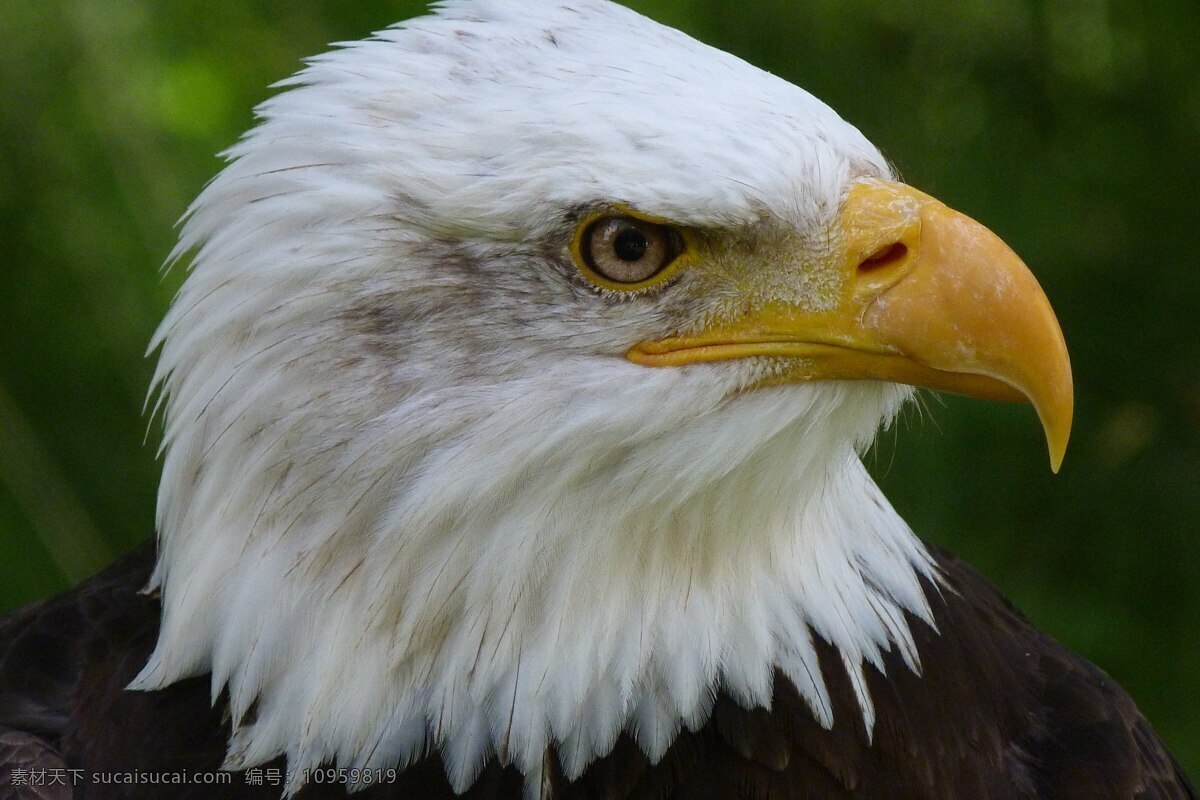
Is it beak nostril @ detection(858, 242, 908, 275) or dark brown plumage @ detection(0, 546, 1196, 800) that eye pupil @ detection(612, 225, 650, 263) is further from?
dark brown plumage @ detection(0, 546, 1196, 800)

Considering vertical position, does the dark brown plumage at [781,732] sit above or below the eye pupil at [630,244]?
below

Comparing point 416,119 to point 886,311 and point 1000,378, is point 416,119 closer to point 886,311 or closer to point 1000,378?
point 886,311

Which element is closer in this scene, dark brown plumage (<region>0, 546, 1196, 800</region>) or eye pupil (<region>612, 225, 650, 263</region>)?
eye pupil (<region>612, 225, 650, 263</region>)

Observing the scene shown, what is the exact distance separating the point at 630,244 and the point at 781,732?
2.62 ft

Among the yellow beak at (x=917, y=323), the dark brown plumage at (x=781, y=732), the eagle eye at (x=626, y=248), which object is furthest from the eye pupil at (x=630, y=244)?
the dark brown plumage at (x=781, y=732)

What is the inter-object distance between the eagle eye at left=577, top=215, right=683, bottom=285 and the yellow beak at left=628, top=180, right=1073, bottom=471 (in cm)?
10

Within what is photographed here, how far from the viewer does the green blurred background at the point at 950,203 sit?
3641 mm

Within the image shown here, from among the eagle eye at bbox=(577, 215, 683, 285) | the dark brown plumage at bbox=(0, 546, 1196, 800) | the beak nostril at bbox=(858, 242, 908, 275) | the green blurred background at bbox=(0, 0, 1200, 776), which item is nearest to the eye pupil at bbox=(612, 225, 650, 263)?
the eagle eye at bbox=(577, 215, 683, 285)

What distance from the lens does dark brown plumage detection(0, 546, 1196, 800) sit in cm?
211

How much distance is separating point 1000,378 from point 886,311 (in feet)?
0.57

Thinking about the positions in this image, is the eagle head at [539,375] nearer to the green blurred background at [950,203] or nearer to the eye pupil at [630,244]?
the eye pupil at [630,244]

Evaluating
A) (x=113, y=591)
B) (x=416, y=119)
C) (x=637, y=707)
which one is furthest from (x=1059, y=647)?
(x=113, y=591)

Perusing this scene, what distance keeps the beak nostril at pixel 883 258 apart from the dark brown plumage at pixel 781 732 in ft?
2.03

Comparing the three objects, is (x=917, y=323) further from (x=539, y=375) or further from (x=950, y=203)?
(x=950, y=203)
